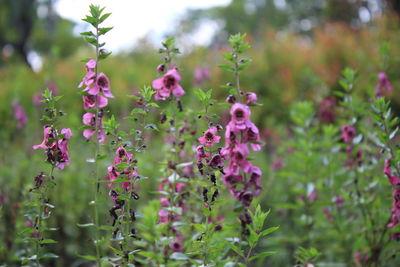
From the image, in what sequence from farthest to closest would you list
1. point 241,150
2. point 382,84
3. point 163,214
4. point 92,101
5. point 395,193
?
point 382,84 < point 163,214 < point 395,193 < point 92,101 < point 241,150

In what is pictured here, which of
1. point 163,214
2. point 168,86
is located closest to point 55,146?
point 168,86

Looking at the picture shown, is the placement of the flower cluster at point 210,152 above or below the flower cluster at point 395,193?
above

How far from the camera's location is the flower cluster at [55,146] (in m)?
1.65

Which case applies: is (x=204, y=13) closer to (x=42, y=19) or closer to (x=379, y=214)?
(x=42, y=19)

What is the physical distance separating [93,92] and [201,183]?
56 cm

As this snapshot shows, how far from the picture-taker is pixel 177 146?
2014 mm

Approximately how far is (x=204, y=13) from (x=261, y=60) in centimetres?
3987

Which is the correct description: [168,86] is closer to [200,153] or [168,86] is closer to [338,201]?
[200,153]

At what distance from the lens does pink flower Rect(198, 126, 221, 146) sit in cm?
164

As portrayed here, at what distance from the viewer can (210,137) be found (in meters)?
1.66

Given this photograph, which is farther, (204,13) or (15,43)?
(204,13)

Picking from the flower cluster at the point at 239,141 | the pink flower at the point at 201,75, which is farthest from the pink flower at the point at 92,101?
the pink flower at the point at 201,75

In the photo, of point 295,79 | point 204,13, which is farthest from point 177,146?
point 204,13

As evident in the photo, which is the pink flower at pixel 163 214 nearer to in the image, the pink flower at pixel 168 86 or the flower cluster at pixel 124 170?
the flower cluster at pixel 124 170
